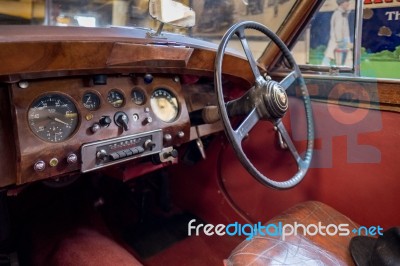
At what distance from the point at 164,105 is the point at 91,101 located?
0.31m

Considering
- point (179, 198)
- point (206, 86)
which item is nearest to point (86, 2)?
point (206, 86)

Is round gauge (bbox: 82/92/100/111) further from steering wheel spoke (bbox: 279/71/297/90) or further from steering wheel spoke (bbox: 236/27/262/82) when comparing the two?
steering wheel spoke (bbox: 279/71/297/90)

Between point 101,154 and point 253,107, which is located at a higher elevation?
point 253,107

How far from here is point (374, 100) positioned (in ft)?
4.29

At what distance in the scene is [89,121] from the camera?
1.01 metres

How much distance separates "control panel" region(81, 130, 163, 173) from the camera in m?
0.99

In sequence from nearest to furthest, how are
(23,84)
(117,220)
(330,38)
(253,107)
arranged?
(23,84) < (253,107) < (330,38) < (117,220)

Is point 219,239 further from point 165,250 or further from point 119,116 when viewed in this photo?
point 119,116

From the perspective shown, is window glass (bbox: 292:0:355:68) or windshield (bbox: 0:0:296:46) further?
windshield (bbox: 0:0:296:46)

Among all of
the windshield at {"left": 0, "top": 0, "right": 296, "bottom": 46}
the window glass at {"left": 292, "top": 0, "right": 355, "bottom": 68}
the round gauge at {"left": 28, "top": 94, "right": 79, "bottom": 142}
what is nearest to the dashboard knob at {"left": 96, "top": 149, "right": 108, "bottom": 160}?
the round gauge at {"left": 28, "top": 94, "right": 79, "bottom": 142}

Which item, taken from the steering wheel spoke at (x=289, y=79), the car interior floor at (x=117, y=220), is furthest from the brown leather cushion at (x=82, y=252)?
the steering wheel spoke at (x=289, y=79)

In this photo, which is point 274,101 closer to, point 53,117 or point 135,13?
point 53,117

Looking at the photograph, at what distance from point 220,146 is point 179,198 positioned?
0.55 meters

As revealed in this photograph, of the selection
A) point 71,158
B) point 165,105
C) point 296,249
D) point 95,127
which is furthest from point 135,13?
point 296,249
